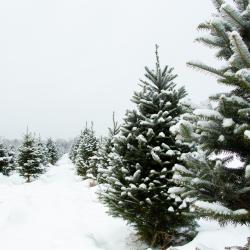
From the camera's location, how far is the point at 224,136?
366 cm

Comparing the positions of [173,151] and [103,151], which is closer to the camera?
[173,151]

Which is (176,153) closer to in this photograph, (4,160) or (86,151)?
(86,151)

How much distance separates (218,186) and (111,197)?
595 centimetres

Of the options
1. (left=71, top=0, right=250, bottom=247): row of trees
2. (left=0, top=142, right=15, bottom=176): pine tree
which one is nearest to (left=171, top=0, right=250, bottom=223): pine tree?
(left=71, top=0, right=250, bottom=247): row of trees

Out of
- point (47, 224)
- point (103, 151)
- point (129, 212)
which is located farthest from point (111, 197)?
point (103, 151)

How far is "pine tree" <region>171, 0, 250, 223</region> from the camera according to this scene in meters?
3.47

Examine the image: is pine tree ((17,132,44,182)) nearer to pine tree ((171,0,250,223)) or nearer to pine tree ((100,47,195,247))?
pine tree ((100,47,195,247))

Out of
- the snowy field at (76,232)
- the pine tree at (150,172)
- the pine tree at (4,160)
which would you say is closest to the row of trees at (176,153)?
the pine tree at (150,172)

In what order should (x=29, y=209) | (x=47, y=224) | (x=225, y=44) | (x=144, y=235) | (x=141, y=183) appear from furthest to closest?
(x=29, y=209) → (x=47, y=224) → (x=144, y=235) → (x=141, y=183) → (x=225, y=44)

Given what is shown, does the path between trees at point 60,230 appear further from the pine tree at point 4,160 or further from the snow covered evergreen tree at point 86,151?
the pine tree at point 4,160

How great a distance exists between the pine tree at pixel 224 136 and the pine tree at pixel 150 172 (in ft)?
15.2

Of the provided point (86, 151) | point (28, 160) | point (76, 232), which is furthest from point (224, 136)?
point (28, 160)

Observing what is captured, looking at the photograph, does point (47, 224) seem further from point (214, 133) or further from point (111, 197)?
point (214, 133)

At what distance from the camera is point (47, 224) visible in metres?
11.8
